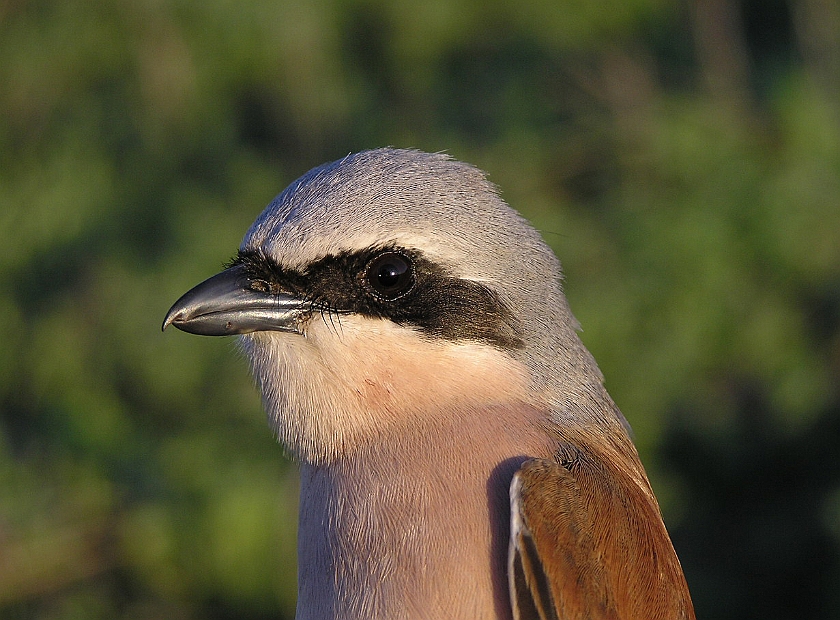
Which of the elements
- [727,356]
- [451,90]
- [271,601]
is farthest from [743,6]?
[271,601]

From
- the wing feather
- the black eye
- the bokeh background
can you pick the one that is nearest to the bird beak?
the black eye

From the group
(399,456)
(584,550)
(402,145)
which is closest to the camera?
(584,550)

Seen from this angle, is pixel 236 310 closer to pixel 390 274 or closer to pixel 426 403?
pixel 390 274

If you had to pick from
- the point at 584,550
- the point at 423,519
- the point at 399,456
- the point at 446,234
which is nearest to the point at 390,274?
the point at 446,234

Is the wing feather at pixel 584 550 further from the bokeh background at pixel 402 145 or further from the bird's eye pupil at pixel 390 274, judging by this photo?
the bokeh background at pixel 402 145

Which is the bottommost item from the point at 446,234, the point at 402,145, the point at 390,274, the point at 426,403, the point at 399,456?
the point at 399,456

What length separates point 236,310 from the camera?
2.49 metres

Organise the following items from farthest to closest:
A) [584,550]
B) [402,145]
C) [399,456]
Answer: [402,145], [399,456], [584,550]

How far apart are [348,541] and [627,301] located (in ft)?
13.4

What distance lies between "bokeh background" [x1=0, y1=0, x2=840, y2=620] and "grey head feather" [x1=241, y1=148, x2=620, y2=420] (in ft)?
10.5

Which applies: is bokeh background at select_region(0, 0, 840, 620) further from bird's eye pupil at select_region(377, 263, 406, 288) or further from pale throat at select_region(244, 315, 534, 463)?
bird's eye pupil at select_region(377, 263, 406, 288)

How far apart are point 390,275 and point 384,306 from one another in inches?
2.9

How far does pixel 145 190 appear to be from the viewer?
7.52 meters

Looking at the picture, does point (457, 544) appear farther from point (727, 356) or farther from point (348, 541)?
point (727, 356)
